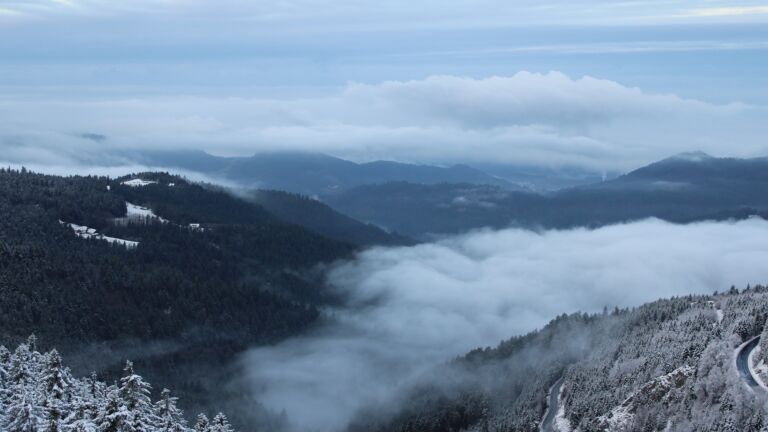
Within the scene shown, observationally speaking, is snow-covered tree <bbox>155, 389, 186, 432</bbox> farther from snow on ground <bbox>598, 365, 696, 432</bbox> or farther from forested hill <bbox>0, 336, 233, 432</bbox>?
snow on ground <bbox>598, 365, 696, 432</bbox>

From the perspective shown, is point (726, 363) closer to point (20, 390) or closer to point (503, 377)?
point (503, 377)

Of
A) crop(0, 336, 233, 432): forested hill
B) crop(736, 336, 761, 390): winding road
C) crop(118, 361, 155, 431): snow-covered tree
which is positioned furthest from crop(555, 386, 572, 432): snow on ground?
crop(118, 361, 155, 431): snow-covered tree

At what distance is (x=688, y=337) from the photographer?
149750 millimetres

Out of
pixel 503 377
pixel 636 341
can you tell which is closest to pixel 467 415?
pixel 503 377

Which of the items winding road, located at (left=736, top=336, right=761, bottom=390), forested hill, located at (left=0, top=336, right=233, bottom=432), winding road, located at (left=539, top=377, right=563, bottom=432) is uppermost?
forested hill, located at (left=0, top=336, right=233, bottom=432)

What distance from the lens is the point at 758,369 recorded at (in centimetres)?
12019

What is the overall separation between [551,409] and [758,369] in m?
51.9

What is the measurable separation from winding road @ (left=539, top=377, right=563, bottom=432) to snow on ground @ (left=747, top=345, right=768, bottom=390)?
40608mm

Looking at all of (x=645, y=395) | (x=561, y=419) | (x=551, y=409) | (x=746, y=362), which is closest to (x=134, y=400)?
(x=645, y=395)

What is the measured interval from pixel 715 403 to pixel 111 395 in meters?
90.1

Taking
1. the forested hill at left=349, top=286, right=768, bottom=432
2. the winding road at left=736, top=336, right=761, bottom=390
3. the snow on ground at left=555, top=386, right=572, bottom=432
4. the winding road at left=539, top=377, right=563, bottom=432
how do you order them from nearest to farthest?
the winding road at left=736, top=336, right=761, bottom=390 < the forested hill at left=349, top=286, right=768, bottom=432 < the snow on ground at left=555, top=386, right=572, bottom=432 < the winding road at left=539, top=377, right=563, bottom=432

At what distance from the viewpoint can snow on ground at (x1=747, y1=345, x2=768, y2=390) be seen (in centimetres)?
11561

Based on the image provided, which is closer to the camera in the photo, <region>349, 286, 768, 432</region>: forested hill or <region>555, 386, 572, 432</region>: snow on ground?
<region>349, 286, 768, 432</region>: forested hill

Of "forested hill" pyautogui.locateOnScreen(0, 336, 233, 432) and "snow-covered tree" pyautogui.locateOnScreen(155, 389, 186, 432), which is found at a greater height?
"forested hill" pyautogui.locateOnScreen(0, 336, 233, 432)
